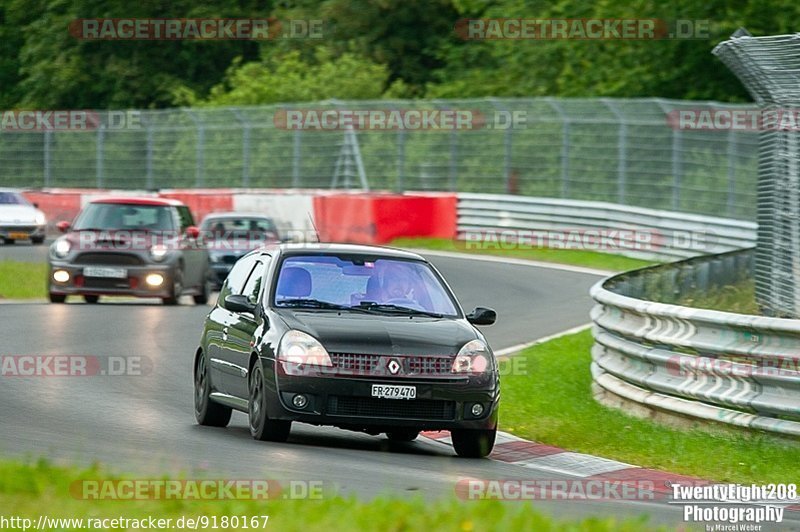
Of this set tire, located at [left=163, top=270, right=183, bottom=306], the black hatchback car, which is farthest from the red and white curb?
tire, located at [left=163, top=270, right=183, bottom=306]

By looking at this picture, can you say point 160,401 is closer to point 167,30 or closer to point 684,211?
point 684,211

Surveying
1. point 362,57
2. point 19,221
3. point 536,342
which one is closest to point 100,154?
point 19,221

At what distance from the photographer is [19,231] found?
4094cm

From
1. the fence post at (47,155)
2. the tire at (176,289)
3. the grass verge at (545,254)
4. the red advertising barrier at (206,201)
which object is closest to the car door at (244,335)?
the tire at (176,289)

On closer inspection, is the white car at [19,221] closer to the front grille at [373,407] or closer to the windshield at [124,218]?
Result: the windshield at [124,218]

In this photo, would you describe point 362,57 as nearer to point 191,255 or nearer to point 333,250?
point 191,255

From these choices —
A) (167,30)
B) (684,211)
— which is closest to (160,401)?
(684,211)

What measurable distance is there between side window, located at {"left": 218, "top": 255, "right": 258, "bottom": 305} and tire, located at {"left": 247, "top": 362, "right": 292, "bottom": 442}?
55.6 inches

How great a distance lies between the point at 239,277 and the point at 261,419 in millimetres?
2081

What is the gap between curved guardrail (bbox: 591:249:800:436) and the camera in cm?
1206

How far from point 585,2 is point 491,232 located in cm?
1013

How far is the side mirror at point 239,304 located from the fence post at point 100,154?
3564cm

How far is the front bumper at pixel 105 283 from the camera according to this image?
79.0 ft

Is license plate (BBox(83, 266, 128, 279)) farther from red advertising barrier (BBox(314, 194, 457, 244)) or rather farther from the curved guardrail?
red advertising barrier (BBox(314, 194, 457, 244))
